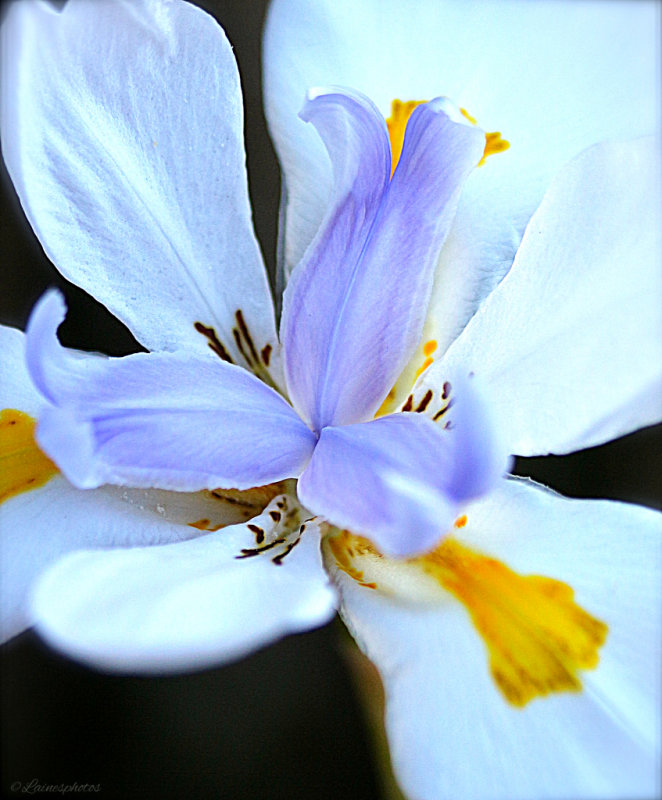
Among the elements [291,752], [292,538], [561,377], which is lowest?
[291,752]

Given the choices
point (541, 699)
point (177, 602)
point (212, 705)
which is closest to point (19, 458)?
point (177, 602)

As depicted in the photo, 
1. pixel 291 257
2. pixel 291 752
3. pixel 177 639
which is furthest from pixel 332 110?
pixel 291 752

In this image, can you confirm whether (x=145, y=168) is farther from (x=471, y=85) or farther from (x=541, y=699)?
(x=541, y=699)

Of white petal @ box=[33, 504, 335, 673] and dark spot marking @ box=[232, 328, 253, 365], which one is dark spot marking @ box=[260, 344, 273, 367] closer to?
dark spot marking @ box=[232, 328, 253, 365]

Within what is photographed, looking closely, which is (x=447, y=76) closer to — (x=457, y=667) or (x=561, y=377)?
(x=561, y=377)

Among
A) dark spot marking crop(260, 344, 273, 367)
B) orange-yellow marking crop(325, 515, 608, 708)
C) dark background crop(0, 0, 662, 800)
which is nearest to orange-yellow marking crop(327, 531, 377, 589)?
orange-yellow marking crop(325, 515, 608, 708)

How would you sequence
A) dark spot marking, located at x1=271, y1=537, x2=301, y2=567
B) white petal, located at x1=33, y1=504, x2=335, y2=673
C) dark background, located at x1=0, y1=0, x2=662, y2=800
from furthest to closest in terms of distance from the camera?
dark background, located at x1=0, y1=0, x2=662, y2=800 < dark spot marking, located at x1=271, y1=537, x2=301, y2=567 < white petal, located at x1=33, y1=504, x2=335, y2=673

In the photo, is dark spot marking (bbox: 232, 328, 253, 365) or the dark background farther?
the dark background
